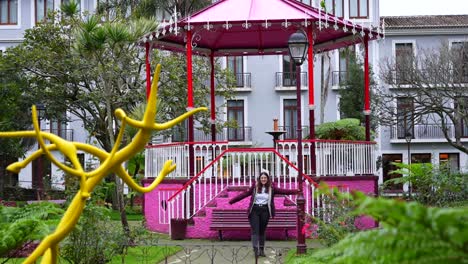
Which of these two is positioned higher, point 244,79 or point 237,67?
point 237,67

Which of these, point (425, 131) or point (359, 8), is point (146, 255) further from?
point (425, 131)

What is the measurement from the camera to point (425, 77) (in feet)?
123

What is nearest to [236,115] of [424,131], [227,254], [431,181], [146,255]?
[424,131]

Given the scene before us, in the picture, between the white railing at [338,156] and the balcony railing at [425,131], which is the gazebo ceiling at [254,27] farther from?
the balcony railing at [425,131]

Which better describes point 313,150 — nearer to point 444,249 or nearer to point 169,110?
point 169,110

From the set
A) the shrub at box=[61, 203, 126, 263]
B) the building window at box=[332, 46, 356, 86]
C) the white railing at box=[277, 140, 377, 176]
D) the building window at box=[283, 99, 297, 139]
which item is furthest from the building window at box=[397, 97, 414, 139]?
the shrub at box=[61, 203, 126, 263]

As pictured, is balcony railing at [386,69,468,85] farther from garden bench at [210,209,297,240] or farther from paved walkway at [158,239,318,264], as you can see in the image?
paved walkway at [158,239,318,264]

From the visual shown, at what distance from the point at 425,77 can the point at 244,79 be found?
11479 mm

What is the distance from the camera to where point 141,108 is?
18297 mm

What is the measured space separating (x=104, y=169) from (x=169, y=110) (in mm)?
26777

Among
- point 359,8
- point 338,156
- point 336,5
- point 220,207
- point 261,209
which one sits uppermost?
point 336,5

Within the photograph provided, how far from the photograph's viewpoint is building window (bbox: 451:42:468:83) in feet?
120

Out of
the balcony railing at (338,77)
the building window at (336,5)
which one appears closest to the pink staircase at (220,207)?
the balcony railing at (338,77)

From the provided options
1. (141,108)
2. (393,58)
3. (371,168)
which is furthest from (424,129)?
(141,108)
